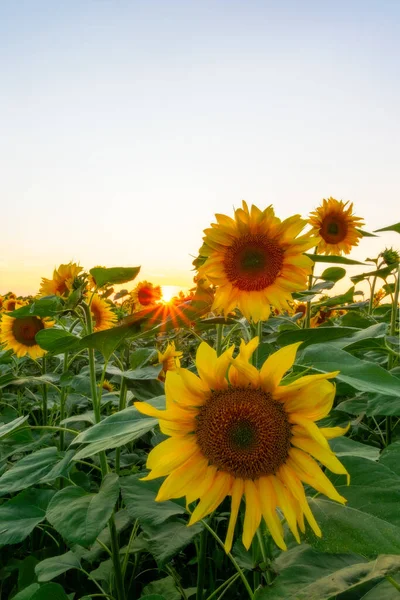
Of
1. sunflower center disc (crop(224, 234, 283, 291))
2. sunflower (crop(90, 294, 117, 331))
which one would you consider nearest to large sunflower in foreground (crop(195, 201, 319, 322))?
sunflower center disc (crop(224, 234, 283, 291))

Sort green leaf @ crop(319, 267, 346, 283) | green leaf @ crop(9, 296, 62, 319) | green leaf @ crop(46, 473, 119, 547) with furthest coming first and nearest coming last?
green leaf @ crop(319, 267, 346, 283)
green leaf @ crop(9, 296, 62, 319)
green leaf @ crop(46, 473, 119, 547)

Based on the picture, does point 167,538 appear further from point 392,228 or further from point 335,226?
point 335,226

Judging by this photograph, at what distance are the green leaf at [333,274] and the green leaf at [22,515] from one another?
49.0 inches

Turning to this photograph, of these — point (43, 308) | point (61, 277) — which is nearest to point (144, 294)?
point (61, 277)

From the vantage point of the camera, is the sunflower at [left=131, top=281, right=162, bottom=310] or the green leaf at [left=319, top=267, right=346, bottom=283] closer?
the green leaf at [left=319, top=267, right=346, bottom=283]

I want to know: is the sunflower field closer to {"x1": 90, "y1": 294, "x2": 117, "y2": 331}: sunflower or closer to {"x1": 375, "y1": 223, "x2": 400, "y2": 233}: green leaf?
{"x1": 375, "y1": 223, "x2": 400, "y2": 233}: green leaf

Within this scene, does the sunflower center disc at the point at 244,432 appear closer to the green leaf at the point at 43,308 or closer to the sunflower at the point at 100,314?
the green leaf at the point at 43,308

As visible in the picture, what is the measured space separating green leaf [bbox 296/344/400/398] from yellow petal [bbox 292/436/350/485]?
0.39 ft

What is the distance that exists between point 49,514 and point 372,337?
86 centimetres

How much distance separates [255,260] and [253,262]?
0.01m

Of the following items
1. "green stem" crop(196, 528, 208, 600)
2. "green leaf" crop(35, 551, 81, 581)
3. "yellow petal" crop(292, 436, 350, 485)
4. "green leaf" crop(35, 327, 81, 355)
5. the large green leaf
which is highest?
"green leaf" crop(35, 327, 81, 355)

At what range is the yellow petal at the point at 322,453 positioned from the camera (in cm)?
83

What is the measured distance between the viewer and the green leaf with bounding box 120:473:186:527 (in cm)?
117

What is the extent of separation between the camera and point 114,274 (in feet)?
4.84
